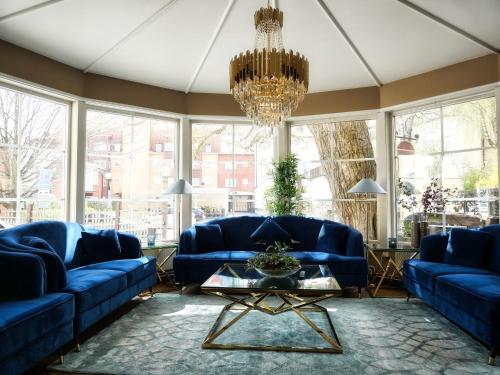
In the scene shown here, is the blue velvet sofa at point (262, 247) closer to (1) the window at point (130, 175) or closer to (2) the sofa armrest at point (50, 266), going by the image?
(1) the window at point (130, 175)

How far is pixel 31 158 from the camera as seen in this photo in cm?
434

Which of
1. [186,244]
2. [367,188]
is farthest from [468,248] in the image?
[186,244]

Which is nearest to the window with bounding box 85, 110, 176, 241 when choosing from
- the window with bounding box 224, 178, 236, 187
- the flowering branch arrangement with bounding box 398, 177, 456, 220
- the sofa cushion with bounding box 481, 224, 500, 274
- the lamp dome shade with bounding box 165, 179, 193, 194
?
the lamp dome shade with bounding box 165, 179, 193, 194

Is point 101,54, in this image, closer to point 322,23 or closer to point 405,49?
point 322,23

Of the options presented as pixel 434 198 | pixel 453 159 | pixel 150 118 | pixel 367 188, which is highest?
pixel 150 118

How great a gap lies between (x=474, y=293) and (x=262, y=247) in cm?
282

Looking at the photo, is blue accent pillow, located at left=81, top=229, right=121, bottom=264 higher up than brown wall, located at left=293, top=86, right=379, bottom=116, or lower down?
lower down

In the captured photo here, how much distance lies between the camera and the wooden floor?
2.62 m

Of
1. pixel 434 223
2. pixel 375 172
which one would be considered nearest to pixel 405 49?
pixel 375 172

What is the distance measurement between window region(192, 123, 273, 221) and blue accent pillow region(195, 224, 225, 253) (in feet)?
2.39

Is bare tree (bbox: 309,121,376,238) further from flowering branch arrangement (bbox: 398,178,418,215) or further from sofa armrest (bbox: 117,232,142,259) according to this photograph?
sofa armrest (bbox: 117,232,142,259)

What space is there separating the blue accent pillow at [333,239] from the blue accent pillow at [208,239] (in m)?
1.38

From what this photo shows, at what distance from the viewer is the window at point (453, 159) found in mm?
4457

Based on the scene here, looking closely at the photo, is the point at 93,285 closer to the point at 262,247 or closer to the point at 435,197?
the point at 262,247
